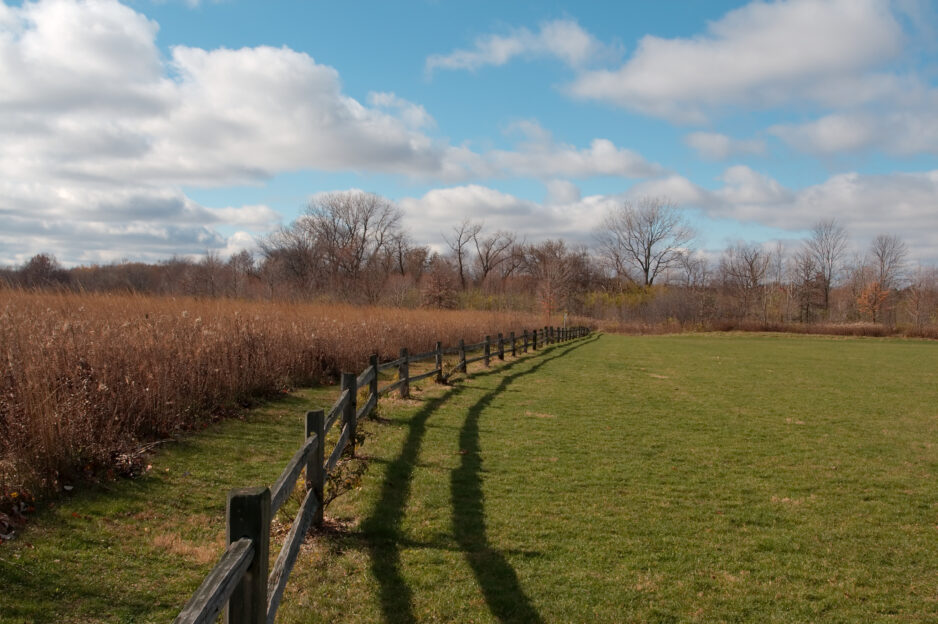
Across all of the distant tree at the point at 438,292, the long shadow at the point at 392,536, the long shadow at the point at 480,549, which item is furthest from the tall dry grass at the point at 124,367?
the distant tree at the point at 438,292

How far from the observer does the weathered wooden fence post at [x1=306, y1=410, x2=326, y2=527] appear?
15.4 ft

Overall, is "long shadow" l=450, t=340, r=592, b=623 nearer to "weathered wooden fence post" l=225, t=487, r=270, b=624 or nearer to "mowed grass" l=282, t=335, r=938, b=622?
"mowed grass" l=282, t=335, r=938, b=622

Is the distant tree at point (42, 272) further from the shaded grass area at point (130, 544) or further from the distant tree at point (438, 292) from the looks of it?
the distant tree at point (438, 292)

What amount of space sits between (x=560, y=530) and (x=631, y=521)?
757 mm

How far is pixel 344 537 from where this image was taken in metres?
4.73

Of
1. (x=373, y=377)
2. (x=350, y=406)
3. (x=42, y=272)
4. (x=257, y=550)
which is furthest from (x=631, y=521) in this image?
(x=42, y=272)

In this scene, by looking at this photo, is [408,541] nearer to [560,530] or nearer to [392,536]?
[392,536]

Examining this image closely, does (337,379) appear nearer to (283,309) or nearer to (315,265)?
(283,309)

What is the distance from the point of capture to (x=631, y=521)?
5402 mm

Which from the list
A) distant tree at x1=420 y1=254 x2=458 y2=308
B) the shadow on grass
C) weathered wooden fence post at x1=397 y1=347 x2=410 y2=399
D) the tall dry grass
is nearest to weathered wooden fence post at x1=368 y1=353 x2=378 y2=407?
the shadow on grass

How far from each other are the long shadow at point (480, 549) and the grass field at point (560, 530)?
17 mm

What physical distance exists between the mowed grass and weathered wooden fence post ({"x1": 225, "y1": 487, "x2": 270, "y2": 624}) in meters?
1.31

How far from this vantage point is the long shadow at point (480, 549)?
379 centimetres

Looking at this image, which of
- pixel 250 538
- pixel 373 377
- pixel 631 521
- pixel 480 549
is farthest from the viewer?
pixel 373 377
